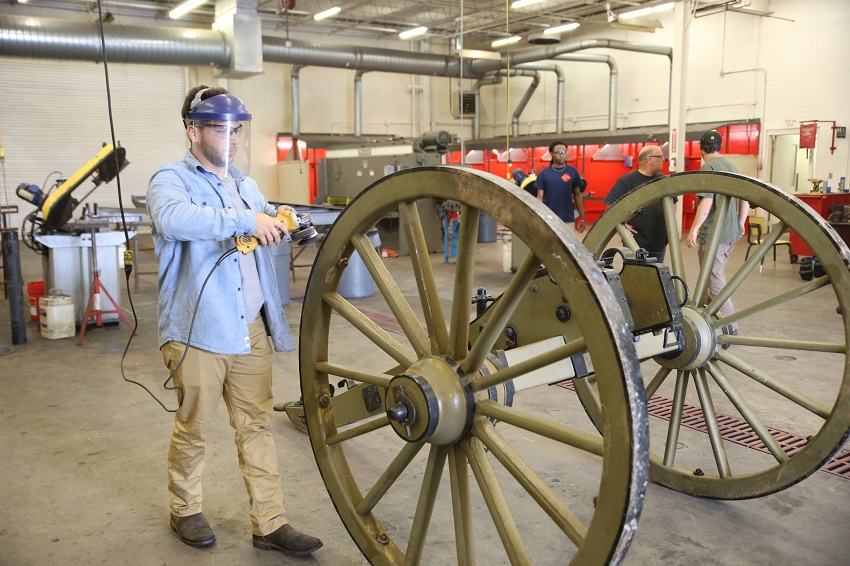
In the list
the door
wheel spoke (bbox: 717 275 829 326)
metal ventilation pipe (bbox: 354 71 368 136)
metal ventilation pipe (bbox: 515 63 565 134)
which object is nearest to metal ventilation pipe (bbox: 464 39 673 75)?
metal ventilation pipe (bbox: 515 63 565 134)

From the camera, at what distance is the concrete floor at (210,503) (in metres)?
2.68

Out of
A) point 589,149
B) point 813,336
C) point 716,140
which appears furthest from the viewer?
point 589,149

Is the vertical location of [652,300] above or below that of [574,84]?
below

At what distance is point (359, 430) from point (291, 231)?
2.60ft

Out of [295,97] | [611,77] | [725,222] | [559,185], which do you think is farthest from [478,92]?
[725,222]

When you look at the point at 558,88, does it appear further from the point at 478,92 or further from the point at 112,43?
the point at 112,43

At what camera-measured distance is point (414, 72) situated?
15.5 meters

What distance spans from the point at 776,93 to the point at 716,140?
995 cm

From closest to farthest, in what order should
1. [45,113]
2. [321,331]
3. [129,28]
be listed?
[321,331], [129,28], [45,113]

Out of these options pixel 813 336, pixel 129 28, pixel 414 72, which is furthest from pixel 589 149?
pixel 813 336

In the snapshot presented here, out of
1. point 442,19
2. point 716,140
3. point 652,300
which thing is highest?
point 442,19

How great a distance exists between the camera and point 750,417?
2850mm

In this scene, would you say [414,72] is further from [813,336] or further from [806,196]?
[813,336]

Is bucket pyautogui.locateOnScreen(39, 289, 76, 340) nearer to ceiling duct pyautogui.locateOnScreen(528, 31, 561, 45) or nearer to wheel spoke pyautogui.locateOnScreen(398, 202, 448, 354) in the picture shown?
wheel spoke pyautogui.locateOnScreen(398, 202, 448, 354)
